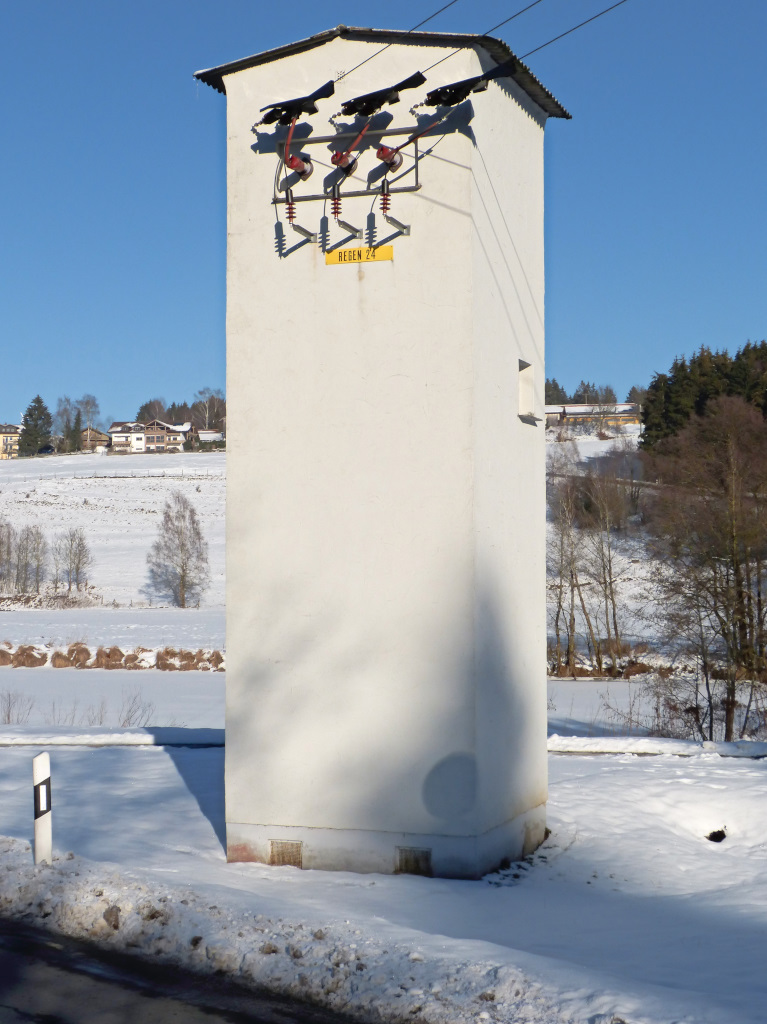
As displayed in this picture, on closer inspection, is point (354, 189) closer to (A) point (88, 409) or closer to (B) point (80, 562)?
(B) point (80, 562)

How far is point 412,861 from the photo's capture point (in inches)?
290

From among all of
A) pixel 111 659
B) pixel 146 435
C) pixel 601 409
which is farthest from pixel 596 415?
pixel 111 659

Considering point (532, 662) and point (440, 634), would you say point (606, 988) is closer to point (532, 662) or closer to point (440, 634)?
point (440, 634)

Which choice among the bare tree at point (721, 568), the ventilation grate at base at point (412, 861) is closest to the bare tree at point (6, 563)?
the bare tree at point (721, 568)

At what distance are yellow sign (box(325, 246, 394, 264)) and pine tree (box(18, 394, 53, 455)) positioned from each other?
463 feet

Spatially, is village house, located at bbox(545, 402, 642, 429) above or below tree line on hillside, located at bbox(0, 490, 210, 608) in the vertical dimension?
above

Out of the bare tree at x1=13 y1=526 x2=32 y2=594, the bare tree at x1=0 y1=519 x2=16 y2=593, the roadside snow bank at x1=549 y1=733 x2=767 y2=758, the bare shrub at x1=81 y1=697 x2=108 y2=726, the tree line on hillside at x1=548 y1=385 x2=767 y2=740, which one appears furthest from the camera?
the bare tree at x1=0 y1=519 x2=16 y2=593

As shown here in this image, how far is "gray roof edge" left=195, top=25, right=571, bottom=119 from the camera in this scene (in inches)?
291

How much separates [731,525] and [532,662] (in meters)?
20.0

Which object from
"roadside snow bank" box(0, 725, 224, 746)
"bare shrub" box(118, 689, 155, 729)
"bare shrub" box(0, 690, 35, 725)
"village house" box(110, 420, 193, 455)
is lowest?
"bare shrub" box(118, 689, 155, 729)

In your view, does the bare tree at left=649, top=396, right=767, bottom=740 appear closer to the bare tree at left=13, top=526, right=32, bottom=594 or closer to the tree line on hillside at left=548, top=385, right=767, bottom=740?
the tree line on hillside at left=548, top=385, right=767, bottom=740

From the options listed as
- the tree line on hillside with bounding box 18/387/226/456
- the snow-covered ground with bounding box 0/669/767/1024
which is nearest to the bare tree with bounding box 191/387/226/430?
the tree line on hillside with bounding box 18/387/226/456

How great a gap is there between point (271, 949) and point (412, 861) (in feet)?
7.69

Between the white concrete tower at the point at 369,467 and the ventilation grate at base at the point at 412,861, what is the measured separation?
0.05ft
